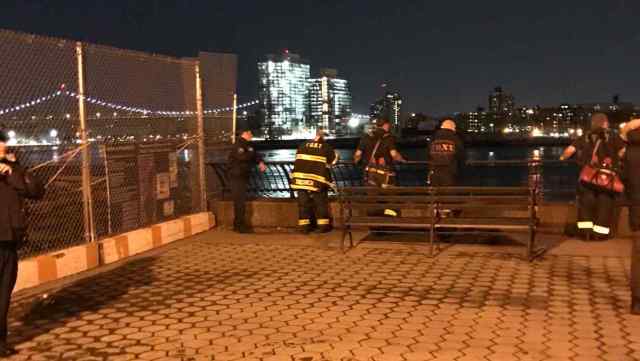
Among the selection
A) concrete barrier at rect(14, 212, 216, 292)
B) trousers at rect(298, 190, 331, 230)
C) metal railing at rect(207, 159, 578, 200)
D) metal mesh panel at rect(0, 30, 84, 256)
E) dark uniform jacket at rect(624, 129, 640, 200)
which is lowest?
concrete barrier at rect(14, 212, 216, 292)

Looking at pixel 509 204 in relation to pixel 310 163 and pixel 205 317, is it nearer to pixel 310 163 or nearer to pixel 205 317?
pixel 310 163

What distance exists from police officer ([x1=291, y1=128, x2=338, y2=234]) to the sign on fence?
1.95m

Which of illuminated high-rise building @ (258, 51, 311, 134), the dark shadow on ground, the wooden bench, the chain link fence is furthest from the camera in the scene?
illuminated high-rise building @ (258, 51, 311, 134)

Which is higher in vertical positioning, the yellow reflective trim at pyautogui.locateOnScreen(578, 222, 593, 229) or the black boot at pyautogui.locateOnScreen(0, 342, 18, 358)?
the yellow reflective trim at pyautogui.locateOnScreen(578, 222, 593, 229)

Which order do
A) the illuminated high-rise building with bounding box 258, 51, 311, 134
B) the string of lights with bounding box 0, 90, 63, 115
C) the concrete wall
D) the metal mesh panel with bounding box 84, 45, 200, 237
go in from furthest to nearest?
the illuminated high-rise building with bounding box 258, 51, 311, 134 → the concrete wall → the metal mesh panel with bounding box 84, 45, 200, 237 → the string of lights with bounding box 0, 90, 63, 115

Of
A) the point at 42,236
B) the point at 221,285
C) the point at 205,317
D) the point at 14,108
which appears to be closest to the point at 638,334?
the point at 205,317

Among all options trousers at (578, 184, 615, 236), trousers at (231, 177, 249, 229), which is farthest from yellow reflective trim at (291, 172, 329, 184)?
trousers at (578, 184, 615, 236)

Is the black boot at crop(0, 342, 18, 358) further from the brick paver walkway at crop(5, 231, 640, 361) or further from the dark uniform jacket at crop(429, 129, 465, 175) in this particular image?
the dark uniform jacket at crop(429, 129, 465, 175)

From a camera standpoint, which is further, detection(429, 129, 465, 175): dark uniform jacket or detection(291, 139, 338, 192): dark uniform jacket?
detection(291, 139, 338, 192): dark uniform jacket

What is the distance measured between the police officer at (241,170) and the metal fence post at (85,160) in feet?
9.45

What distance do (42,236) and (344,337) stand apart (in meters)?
7.34

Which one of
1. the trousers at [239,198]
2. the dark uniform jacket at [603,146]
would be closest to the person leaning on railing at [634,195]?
the dark uniform jacket at [603,146]

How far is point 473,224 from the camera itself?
8.66 metres

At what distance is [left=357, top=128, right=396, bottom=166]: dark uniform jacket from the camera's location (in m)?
10.4
